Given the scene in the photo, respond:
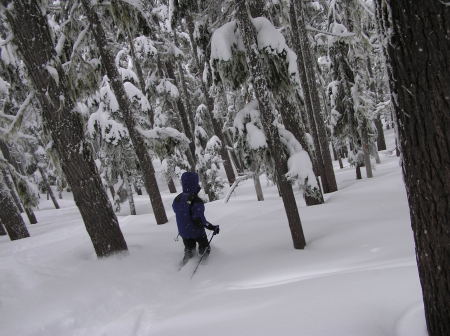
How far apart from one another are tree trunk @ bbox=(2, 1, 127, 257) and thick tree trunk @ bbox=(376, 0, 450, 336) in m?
6.32

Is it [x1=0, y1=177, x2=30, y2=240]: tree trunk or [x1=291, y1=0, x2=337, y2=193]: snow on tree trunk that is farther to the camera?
[x1=0, y1=177, x2=30, y2=240]: tree trunk

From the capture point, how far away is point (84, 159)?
7.35 m

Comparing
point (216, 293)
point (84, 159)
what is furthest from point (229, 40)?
point (216, 293)

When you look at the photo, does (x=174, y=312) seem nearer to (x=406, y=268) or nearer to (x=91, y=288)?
(x=91, y=288)

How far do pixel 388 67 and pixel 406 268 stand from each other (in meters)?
3.24

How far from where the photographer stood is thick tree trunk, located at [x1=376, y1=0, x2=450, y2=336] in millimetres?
2391

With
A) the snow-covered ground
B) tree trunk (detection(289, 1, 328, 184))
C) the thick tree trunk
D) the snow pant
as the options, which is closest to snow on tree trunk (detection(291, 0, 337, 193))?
tree trunk (detection(289, 1, 328, 184))

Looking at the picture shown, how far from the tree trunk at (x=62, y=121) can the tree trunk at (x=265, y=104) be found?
3783mm

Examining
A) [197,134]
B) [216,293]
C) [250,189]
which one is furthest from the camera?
[250,189]

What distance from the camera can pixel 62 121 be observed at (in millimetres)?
7223

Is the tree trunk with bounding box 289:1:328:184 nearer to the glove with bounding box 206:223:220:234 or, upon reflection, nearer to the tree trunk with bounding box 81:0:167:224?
the tree trunk with bounding box 81:0:167:224

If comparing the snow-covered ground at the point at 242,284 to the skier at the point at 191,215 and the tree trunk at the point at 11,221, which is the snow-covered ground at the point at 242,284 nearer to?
the skier at the point at 191,215

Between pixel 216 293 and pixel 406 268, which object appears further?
pixel 216 293

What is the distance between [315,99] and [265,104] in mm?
7730
